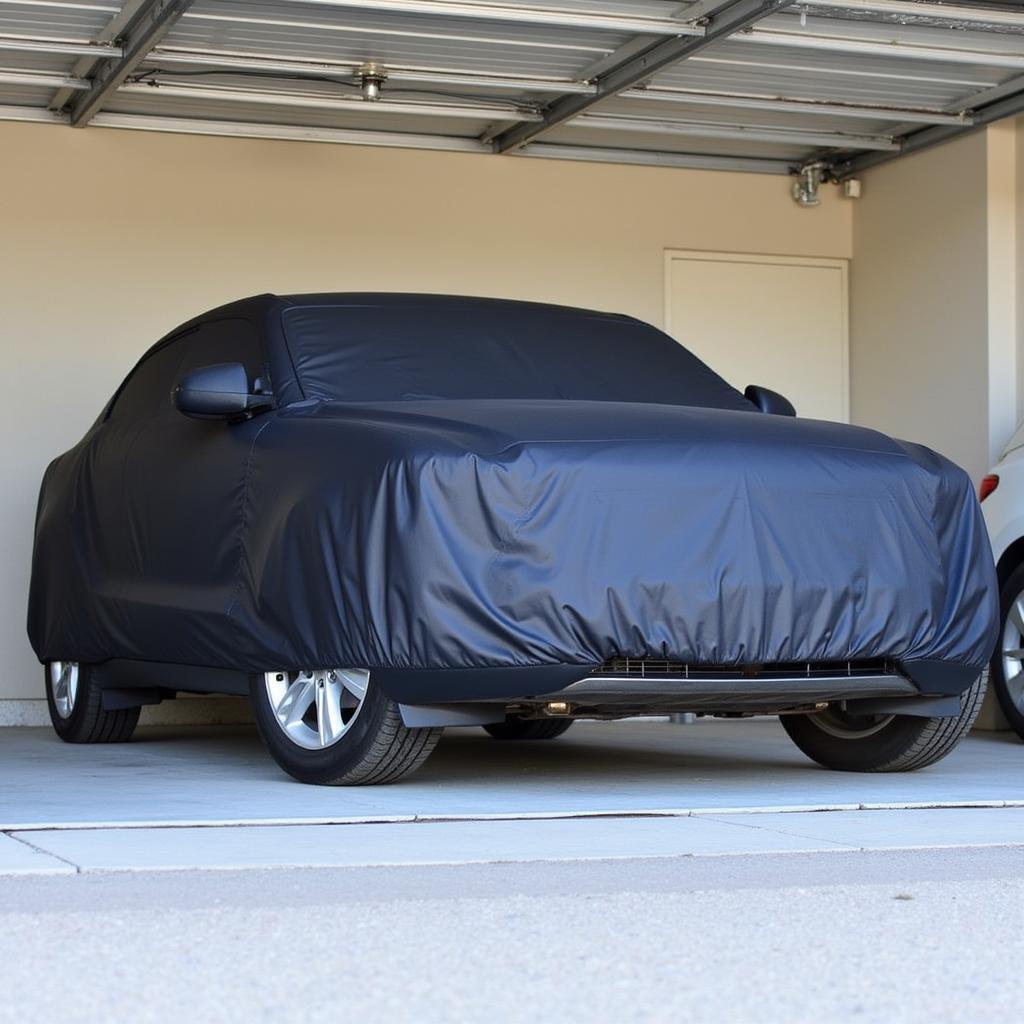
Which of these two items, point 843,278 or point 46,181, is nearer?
point 46,181

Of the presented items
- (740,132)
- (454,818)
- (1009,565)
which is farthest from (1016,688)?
(454,818)

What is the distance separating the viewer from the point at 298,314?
673 centimetres

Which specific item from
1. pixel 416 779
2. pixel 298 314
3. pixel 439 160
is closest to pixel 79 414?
pixel 439 160

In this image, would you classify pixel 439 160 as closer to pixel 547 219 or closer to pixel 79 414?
pixel 547 219

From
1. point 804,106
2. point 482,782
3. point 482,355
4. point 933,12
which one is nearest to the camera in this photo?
point 482,782

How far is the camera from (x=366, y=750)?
18.6ft

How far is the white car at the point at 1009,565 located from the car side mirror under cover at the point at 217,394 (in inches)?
146

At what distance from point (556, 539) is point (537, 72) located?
439 cm

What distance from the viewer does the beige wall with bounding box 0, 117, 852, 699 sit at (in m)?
9.85

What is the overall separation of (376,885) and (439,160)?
7.06m

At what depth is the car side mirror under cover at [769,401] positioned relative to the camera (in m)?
7.20

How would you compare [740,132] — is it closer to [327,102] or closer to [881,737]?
[327,102]

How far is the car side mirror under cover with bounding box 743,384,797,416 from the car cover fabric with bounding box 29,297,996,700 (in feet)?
3.20

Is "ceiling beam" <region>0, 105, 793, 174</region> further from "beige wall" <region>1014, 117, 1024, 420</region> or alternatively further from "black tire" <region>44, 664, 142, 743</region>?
"black tire" <region>44, 664, 142, 743</region>
